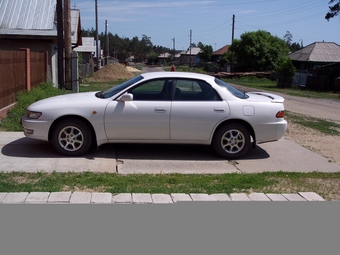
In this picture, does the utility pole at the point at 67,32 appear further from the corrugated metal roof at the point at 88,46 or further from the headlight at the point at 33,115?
the corrugated metal roof at the point at 88,46

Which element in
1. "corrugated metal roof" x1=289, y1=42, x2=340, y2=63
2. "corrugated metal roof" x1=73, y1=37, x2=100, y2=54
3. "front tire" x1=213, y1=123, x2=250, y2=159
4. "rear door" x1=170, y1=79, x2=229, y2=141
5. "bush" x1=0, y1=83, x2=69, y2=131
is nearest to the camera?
"rear door" x1=170, y1=79, x2=229, y2=141

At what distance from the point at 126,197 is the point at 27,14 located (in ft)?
61.8

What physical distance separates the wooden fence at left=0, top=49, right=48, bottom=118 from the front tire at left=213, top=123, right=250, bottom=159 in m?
6.11

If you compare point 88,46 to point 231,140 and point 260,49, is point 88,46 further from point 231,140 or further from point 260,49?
point 231,140

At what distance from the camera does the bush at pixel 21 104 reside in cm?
1049

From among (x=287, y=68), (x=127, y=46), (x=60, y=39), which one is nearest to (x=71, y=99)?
(x=60, y=39)

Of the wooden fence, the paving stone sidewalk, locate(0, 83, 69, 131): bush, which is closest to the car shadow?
locate(0, 83, 69, 131): bush

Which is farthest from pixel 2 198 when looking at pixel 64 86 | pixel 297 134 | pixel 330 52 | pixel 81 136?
pixel 330 52

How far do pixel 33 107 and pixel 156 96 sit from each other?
2221 mm

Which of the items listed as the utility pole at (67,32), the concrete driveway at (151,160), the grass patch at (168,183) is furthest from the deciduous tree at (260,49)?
the grass patch at (168,183)

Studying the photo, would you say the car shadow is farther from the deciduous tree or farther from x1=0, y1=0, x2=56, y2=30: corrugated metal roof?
the deciduous tree

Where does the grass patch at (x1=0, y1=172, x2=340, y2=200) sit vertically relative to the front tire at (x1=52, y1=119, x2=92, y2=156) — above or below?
below

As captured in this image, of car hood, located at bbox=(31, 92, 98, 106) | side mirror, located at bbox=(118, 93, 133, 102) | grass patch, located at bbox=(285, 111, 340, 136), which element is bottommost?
grass patch, located at bbox=(285, 111, 340, 136)

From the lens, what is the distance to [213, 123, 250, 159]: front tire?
27.1 ft
